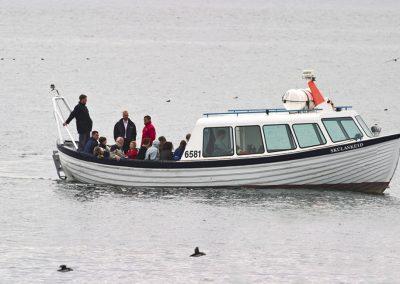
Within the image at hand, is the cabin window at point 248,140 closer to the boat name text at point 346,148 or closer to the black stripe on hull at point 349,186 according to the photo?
the black stripe on hull at point 349,186

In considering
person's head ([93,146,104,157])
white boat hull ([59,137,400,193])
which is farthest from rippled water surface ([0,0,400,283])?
person's head ([93,146,104,157])

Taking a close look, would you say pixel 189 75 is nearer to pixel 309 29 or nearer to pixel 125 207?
pixel 125 207

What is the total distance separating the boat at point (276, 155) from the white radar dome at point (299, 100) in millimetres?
316

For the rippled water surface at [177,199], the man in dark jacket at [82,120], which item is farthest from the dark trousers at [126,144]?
the rippled water surface at [177,199]

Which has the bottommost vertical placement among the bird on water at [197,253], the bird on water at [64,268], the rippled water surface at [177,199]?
the bird on water at [64,268]

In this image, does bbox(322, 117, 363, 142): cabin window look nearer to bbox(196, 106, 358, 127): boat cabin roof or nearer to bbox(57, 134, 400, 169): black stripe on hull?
bbox(196, 106, 358, 127): boat cabin roof

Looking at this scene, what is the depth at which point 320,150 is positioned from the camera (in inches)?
1249

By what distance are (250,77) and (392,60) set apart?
2510 cm

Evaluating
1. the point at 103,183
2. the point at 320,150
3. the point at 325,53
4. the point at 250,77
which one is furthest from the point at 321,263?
the point at 325,53

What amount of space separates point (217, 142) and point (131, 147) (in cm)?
268

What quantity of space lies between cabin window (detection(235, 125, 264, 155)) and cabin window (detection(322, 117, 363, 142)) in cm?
202

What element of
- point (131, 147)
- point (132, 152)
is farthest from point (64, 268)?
point (132, 152)

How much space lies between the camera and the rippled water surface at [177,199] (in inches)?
988

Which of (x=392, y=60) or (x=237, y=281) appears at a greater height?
(x=392, y=60)
